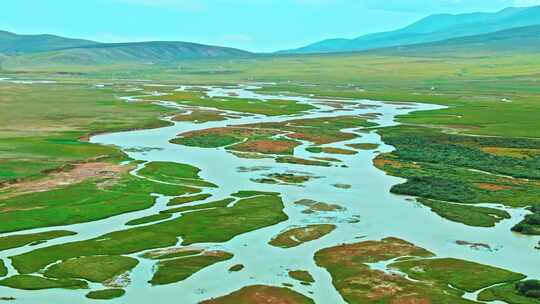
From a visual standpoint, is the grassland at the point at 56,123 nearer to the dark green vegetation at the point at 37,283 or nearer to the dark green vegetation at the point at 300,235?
the dark green vegetation at the point at 37,283

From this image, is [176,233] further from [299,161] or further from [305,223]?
[299,161]

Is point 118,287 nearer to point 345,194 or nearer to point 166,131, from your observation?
point 345,194

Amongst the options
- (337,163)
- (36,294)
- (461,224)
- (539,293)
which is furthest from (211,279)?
(337,163)

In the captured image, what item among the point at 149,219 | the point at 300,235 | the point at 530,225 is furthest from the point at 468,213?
the point at 149,219

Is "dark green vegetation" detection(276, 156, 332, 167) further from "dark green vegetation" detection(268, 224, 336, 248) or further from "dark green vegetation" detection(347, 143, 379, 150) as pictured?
"dark green vegetation" detection(268, 224, 336, 248)

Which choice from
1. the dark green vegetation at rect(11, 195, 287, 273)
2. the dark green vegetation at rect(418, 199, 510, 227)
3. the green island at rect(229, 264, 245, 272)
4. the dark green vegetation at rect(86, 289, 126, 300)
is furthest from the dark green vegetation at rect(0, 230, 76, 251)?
the dark green vegetation at rect(418, 199, 510, 227)

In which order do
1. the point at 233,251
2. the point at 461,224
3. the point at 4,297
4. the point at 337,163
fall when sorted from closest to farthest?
the point at 4,297 < the point at 233,251 < the point at 461,224 < the point at 337,163
